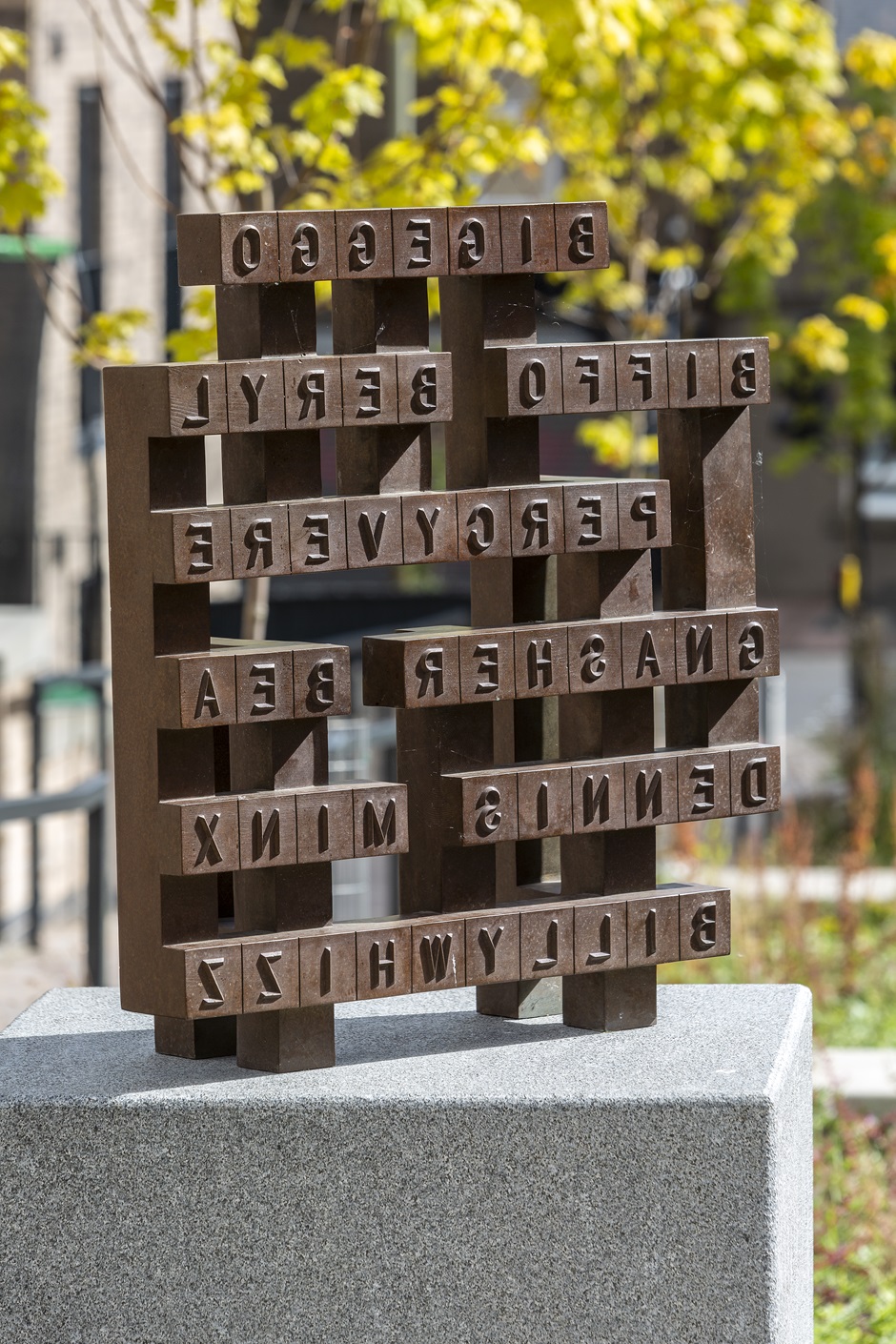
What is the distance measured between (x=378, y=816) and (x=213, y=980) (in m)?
0.35

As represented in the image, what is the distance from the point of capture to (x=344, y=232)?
9.18 feet

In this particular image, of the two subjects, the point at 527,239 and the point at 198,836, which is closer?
the point at 198,836

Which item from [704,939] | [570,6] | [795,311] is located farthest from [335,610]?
[795,311]

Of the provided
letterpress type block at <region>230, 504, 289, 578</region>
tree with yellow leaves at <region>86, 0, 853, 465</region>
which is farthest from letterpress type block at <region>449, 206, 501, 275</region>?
tree with yellow leaves at <region>86, 0, 853, 465</region>

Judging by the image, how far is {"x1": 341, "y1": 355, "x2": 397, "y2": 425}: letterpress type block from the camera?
9.11ft

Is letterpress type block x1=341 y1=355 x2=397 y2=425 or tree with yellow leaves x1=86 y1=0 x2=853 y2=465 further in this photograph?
tree with yellow leaves x1=86 y1=0 x2=853 y2=465

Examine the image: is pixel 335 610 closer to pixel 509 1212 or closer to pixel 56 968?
pixel 56 968

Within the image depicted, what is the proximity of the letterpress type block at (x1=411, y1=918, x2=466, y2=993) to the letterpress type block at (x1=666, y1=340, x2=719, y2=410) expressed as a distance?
0.92 meters

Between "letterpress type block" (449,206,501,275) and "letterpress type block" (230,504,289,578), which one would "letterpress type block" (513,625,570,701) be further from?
"letterpress type block" (449,206,501,275)

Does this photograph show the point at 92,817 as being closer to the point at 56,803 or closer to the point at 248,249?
the point at 56,803

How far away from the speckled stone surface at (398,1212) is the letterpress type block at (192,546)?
2.56 feet

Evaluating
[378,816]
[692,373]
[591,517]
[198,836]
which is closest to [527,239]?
[692,373]

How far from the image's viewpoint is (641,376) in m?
2.95

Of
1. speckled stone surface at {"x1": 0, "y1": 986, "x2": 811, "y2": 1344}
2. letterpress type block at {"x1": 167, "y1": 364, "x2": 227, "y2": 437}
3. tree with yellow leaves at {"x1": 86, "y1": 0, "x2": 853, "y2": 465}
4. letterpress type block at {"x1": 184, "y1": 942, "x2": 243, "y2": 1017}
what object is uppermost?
tree with yellow leaves at {"x1": 86, "y1": 0, "x2": 853, "y2": 465}
